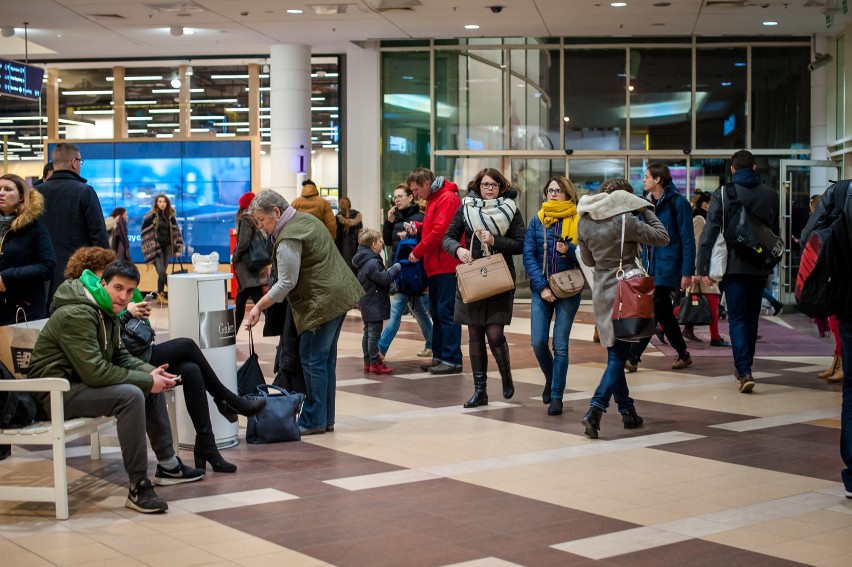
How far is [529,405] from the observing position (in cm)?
902

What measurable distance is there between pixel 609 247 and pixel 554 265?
2.81ft

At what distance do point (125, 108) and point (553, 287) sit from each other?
665 inches

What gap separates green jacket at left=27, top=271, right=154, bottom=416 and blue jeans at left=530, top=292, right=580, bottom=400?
3386mm

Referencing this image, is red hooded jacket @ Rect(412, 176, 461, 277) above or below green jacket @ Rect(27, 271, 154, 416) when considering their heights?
above

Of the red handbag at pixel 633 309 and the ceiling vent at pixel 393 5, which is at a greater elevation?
the ceiling vent at pixel 393 5

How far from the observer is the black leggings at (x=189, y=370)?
257 inches

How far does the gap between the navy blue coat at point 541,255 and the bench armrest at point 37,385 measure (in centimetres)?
376

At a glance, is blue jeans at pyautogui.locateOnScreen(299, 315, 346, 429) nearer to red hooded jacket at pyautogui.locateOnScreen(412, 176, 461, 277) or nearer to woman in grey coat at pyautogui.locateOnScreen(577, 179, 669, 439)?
woman in grey coat at pyautogui.locateOnScreen(577, 179, 669, 439)

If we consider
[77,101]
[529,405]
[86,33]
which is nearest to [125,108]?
[77,101]

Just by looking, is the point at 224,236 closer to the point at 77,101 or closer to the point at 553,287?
the point at 77,101

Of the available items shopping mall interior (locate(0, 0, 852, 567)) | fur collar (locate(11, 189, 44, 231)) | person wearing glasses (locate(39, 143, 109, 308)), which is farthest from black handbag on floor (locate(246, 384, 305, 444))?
person wearing glasses (locate(39, 143, 109, 308))

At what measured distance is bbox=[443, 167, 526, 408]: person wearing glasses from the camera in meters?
8.77

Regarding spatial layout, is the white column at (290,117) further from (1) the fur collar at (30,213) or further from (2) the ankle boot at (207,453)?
(2) the ankle boot at (207,453)

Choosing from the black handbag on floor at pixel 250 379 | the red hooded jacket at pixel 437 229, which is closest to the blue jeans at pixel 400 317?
the red hooded jacket at pixel 437 229
